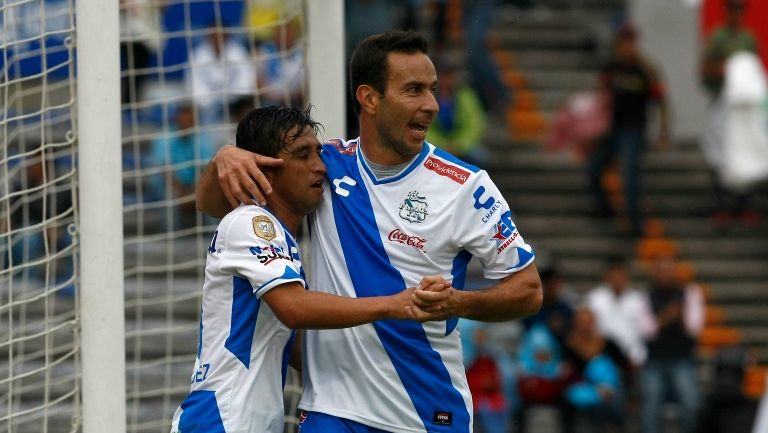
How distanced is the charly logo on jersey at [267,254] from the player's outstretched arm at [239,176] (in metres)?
0.21

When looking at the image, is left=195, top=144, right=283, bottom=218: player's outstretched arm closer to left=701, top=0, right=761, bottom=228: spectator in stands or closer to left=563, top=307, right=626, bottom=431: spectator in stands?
left=563, top=307, right=626, bottom=431: spectator in stands

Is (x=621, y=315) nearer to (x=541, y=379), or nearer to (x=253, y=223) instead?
(x=541, y=379)

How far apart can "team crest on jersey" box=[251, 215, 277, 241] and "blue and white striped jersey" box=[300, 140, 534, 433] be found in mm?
320

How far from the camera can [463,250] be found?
17.8 ft

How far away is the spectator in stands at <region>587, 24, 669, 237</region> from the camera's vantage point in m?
14.8

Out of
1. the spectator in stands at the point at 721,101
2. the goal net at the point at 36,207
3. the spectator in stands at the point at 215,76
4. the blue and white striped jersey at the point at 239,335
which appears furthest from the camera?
the spectator in stands at the point at 721,101

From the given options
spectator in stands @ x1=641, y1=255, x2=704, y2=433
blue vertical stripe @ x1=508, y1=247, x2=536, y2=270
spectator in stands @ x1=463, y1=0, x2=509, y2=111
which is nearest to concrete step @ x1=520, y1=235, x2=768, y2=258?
spectator in stands @ x1=463, y1=0, x2=509, y2=111

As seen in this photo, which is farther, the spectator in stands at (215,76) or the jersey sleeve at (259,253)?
the spectator in stands at (215,76)

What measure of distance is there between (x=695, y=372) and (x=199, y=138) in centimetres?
474

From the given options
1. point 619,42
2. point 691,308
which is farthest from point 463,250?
point 619,42

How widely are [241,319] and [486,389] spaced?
23.4ft

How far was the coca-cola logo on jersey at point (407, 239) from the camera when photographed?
5.30 meters

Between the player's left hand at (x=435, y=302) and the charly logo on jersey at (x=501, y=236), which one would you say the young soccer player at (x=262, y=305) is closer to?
the player's left hand at (x=435, y=302)

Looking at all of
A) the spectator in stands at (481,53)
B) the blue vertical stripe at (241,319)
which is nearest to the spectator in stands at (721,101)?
the spectator in stands at (481,53)
